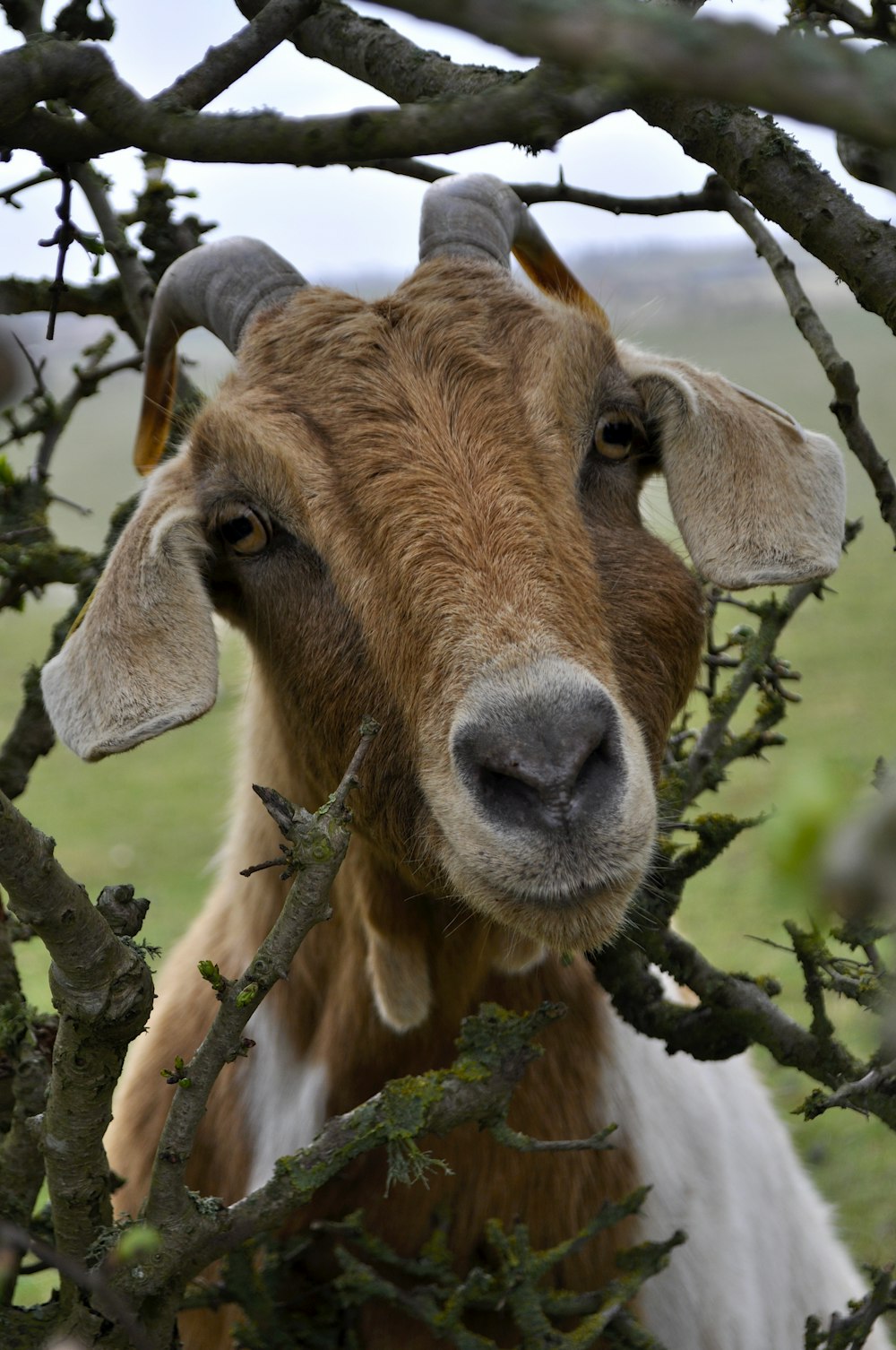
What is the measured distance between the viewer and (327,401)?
2.65m

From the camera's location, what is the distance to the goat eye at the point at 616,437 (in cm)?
273

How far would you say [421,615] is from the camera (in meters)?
2.36

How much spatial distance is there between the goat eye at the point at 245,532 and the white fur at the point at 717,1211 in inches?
57.8

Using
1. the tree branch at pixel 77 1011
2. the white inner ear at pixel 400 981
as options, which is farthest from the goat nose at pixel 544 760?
the white inner ear at pixel 400 981

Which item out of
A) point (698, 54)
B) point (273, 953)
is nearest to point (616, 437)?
point (273, 953)

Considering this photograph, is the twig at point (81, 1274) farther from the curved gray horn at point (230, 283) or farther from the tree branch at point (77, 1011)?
the curved gray horn at point (230, 283)

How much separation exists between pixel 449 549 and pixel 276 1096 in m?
1.47

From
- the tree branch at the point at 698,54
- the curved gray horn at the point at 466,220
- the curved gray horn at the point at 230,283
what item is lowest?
the tree branch at the point at 698,54

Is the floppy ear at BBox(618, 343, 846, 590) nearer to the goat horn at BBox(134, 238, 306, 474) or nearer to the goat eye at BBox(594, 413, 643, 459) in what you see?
the goat eye at BBox(594, 413, 643, 459)

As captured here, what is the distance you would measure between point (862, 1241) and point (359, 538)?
447 centimetres

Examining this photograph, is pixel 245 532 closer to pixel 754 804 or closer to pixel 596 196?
pixel 596 196

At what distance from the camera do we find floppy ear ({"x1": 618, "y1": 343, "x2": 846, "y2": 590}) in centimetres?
269

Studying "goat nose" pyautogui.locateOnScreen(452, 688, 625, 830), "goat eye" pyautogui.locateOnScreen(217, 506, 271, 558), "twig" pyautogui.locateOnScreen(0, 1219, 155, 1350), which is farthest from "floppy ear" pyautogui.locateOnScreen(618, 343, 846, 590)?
"twig" pyautogui.locateOnScreen(0, 1219, 155, 1350)

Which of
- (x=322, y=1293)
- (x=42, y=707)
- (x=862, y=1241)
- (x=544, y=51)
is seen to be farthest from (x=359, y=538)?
(x=862, y=1241)
